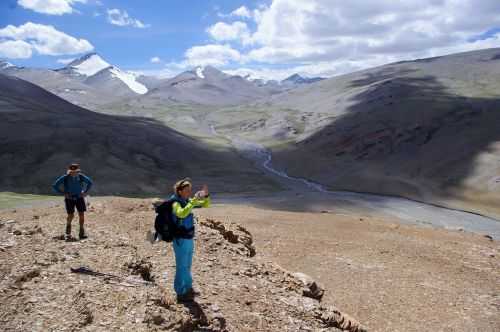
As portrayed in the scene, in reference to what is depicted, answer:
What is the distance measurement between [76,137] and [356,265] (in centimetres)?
7641

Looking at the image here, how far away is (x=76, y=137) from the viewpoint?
285 ft

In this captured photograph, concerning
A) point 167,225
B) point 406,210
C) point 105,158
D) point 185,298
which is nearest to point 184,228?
point 167,225

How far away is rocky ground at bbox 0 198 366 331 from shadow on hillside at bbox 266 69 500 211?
62974 millimetres

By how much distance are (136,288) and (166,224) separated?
64.4 inches

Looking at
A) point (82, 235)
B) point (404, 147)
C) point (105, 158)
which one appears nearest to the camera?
point (82, 235)

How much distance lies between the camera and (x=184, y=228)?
9.91 meters

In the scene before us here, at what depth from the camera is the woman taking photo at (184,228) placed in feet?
32.3

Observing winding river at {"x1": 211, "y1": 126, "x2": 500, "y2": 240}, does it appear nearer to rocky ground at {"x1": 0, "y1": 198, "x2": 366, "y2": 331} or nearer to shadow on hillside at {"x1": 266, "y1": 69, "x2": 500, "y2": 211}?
shadow on hillside at {"x1": 266, "y1": 69, "x2": 500, "y2": 211}

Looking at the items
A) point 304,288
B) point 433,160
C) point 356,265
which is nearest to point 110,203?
point 356,265

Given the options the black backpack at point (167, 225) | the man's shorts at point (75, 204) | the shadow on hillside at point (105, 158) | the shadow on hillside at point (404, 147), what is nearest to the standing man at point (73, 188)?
the man's shorts at point (75, 204)

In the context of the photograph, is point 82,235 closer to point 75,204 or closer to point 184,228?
point 75,204

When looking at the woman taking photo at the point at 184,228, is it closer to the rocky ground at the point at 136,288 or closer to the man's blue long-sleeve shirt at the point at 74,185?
the rocky ground at the point at 136,288

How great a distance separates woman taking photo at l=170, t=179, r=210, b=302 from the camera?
9.84m

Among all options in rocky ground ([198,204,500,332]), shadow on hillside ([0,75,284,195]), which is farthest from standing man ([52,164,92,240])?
shadow on hillside ([0,75,284,195])
